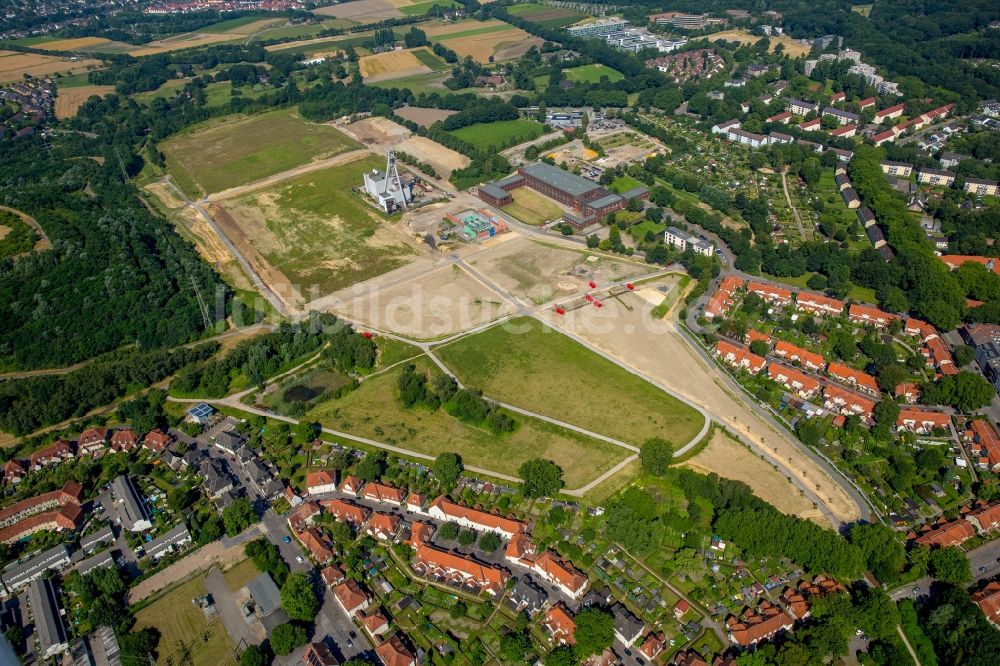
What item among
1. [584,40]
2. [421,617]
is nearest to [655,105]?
[584,40]

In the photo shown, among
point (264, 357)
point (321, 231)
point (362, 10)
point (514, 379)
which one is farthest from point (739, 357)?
point (362, 10)

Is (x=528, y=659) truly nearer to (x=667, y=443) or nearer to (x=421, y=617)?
(x=421, y=617)

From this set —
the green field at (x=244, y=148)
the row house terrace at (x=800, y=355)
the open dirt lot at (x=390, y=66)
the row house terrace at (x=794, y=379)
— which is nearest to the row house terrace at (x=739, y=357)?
the row house terrace at (x=794, y=379)

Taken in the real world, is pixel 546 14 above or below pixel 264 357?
above

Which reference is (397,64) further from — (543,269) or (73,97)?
(543,269)

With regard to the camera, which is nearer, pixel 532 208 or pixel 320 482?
→ pixel 320 482

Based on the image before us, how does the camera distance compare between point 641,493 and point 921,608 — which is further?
point 641,493
